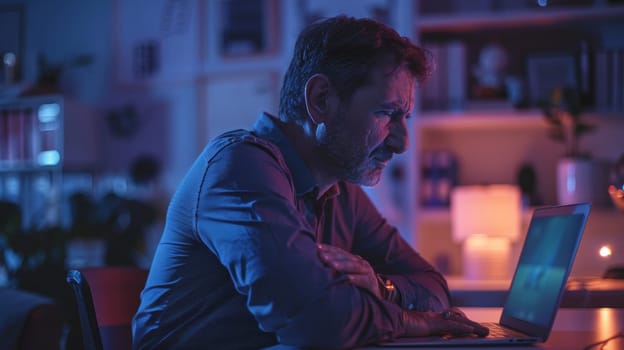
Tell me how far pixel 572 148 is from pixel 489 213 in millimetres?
564

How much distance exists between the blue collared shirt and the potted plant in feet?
5.33

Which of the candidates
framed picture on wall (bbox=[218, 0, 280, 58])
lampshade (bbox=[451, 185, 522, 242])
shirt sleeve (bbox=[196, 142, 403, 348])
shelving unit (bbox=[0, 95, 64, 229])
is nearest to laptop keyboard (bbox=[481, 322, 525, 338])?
shirt sleeve (bbox=[196, 142, 403, 348])

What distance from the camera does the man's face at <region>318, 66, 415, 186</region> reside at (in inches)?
53.6

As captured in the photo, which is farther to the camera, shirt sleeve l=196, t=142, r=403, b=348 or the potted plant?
the potted plant

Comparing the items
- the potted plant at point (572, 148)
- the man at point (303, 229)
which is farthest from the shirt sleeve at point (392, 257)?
the potted plant at point (572, 148)

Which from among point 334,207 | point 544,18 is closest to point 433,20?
point 544,18

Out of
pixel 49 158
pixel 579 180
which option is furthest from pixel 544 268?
pixel 49 158

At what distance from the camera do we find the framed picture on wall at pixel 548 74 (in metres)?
3.10

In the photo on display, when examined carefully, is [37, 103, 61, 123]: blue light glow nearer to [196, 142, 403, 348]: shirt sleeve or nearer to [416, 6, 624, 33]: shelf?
[416, 6, 624, 33]: shelf

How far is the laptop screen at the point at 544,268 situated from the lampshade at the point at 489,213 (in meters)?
1.51

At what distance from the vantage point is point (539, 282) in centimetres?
121

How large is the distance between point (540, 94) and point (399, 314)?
2.24 meters

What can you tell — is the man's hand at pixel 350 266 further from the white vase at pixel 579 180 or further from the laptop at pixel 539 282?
the white vase at pixel 579 180

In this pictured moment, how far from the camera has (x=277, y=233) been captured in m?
1.09
